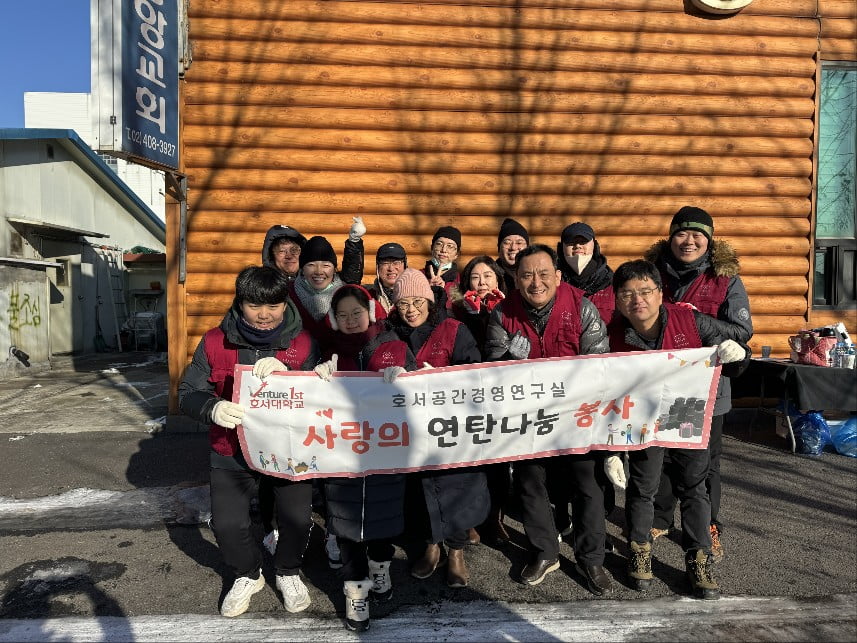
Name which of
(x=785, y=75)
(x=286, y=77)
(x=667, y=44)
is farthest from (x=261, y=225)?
(x=785, y=75)

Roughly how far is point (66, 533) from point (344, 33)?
224 inches

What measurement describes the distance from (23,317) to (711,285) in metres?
13.5

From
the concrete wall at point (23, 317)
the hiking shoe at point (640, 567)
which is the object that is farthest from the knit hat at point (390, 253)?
the concrete wall at point (23, 317)

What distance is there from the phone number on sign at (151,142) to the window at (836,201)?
25.5 feet

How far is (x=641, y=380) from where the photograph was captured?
3135 mm

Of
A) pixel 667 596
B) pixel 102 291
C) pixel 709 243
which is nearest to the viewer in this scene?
pixel 667 596

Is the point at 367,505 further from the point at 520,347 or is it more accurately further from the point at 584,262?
the point at 584,262

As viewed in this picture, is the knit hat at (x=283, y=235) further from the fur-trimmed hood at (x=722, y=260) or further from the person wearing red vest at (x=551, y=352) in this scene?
the fur-trimmed hood at (x=722, y=260)

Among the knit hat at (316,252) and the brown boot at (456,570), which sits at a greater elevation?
the knit hat at (316,252)

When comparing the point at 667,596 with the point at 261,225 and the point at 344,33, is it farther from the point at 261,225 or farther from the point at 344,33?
the point at 344,33

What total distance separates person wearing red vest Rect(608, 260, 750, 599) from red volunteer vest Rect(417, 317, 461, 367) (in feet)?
3.24

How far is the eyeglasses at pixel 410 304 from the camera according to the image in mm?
3004

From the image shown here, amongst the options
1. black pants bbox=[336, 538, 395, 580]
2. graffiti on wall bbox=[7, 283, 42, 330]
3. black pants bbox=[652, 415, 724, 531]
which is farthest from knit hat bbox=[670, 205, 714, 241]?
graffiti on wall bbox=[7, 283, 42, 330]

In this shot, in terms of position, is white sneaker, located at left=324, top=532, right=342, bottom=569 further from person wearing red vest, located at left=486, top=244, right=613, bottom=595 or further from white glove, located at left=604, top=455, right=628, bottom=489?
white glove, located at left=604, top=455, right=628, bottom=489
